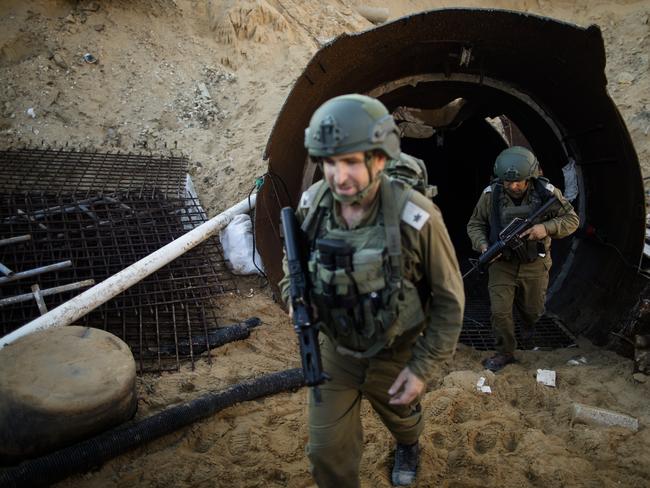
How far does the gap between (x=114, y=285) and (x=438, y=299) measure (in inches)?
119

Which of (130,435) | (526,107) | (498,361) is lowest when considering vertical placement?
(498,361)

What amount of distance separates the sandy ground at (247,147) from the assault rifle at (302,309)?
1.19 meters

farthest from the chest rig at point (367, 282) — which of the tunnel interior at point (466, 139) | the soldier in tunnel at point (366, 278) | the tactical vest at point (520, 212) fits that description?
the tunnel interior at point (466, 139)

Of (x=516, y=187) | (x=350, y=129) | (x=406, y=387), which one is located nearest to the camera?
(x=350, y=129)

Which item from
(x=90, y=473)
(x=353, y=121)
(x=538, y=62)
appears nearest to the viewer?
(x=353, y=121)

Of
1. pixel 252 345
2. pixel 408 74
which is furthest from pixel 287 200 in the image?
pixel 408 74

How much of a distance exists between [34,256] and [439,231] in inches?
155

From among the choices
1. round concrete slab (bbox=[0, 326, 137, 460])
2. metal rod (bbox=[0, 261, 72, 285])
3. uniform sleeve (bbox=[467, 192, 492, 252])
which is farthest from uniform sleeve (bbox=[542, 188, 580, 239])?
metal rod (bbox=[0, 261, 72, 285])

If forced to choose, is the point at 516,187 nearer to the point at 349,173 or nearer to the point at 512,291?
the point at 512,291

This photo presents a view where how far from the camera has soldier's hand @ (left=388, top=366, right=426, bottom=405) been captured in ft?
7.52

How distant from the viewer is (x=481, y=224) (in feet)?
16.0

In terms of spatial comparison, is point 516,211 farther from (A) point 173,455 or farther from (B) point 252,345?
(A) point 173,455

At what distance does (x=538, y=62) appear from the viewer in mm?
5129

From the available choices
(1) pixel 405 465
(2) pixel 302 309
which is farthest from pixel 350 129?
(1) pixel 405 465
